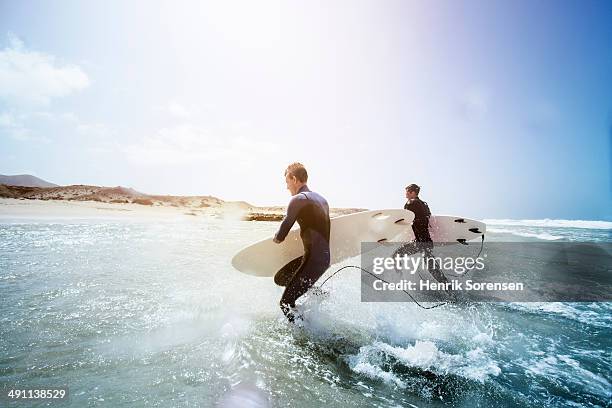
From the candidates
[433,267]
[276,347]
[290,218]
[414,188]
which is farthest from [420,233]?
[276,347]

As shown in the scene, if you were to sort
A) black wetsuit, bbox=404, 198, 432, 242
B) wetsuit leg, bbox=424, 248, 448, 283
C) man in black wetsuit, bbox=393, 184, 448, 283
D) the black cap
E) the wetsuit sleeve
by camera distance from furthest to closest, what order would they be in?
the black cap → black wetsuit, bbox=404, 198, 432, 242 → man in black wetsuit, bbox=393, 184, 448, 283 → wetsuit leg, bbox=424, 248, 448, 283 → the wetsuit sleeve

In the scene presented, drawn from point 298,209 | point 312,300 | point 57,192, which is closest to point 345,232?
point 312,300

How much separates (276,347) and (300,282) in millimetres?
834

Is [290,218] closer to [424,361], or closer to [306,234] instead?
[306,234]

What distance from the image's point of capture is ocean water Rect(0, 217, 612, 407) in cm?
288

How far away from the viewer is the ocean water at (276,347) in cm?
288

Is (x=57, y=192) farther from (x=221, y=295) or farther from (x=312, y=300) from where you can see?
(x=312, y=300)

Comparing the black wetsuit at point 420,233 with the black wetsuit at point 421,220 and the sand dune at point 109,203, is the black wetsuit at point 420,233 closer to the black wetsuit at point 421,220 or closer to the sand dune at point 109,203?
the black wetsuit at point 421,220

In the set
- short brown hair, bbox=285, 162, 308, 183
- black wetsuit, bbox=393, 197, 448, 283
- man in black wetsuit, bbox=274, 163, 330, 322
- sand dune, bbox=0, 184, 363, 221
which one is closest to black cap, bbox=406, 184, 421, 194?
black wetsuit, bbox=393, 197, 448, 283

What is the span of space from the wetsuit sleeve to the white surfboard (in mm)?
1168

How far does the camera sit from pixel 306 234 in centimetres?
417

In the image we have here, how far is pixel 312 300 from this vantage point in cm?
441

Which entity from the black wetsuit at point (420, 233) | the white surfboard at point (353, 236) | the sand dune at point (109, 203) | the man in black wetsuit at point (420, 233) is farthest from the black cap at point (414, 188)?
the sand dune at point (109, 203)

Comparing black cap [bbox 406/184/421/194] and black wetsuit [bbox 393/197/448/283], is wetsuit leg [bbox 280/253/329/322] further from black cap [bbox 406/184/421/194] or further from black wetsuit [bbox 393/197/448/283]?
black cap [bbox 406/184/421/194]
